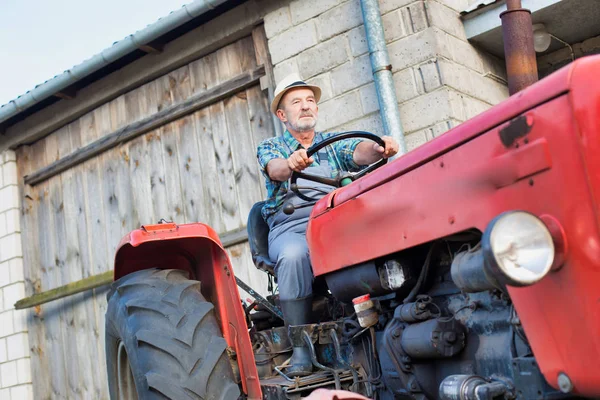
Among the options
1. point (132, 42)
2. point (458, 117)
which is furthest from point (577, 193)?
point (132, 42)

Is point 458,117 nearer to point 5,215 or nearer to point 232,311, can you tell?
point 232,311

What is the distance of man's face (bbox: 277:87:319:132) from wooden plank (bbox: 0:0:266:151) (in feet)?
7.13

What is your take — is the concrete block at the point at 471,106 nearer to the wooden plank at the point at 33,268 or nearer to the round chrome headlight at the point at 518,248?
the round chrome headlight at the point at 518,248

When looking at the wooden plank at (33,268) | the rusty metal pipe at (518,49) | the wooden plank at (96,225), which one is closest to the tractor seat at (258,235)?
the rusty metal pipe at (518,49)

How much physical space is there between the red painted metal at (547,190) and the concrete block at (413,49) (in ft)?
9.13

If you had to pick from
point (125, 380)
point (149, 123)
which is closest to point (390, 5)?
point (149, 123)

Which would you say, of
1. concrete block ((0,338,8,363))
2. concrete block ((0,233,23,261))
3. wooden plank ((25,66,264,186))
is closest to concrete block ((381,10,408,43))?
wooden plank ((25,66,264,186))

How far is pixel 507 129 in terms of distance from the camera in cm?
190

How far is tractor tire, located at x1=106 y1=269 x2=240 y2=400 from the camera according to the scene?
2604 millimetres

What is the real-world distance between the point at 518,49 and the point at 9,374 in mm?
6339

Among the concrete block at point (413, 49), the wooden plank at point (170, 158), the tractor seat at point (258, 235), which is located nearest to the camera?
the tractor seat at point (258, 235)

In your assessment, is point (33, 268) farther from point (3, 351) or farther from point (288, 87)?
point (288, 87)

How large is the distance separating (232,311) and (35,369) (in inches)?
200

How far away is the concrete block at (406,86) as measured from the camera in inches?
192
